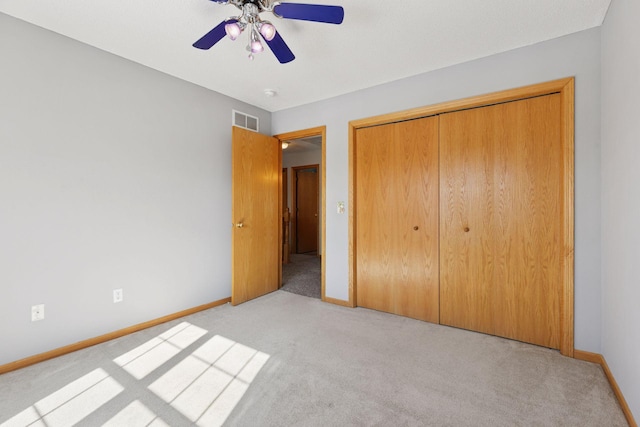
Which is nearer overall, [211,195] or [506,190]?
[506,190]

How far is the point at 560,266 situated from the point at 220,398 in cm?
260

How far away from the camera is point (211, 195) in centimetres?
327

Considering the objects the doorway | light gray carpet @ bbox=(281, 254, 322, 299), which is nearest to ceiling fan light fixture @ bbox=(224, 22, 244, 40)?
light gray carpet @ bbox=(281, 254, 322, 299)

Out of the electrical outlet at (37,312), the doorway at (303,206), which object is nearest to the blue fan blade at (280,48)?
the electrical outlet at (37,312)

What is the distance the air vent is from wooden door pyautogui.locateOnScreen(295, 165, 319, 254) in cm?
317

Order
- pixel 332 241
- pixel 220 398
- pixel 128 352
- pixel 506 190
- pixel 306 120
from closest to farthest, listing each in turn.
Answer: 1. pixel 220 398
2. pixel 128 352
3. pixel 506 190
4. pixel 332 241
5. pixel 306 120

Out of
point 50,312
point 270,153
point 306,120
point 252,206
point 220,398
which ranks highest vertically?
point 306,120

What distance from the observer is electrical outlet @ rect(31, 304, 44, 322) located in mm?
2078

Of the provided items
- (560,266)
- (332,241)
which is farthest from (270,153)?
(560,266)

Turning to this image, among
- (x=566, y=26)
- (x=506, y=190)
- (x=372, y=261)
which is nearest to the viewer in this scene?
(x=566, y=26)

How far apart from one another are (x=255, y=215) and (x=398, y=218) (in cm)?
171

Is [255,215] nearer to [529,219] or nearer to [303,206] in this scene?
[529,219]

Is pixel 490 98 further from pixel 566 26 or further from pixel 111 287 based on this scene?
pixel 111 287

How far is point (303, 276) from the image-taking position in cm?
468
